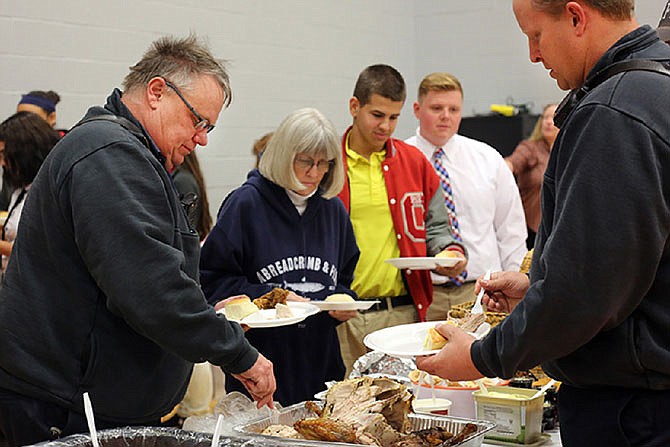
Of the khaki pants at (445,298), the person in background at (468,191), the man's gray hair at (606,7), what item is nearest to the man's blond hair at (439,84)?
the person in background at (468,191)

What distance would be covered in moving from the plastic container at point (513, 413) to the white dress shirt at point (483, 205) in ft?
6.59

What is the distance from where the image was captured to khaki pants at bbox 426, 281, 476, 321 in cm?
416

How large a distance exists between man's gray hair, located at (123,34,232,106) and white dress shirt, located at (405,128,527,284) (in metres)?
2.29

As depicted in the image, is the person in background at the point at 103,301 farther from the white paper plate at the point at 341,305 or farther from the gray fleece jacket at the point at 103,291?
the white paper plate at the point at 341,305

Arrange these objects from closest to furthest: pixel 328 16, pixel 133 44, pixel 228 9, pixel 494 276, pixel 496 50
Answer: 1. pixel 494 276
2. pixel 133 44
3. pixel 228 9
4. pixel 328 16
5. pixel 496 50

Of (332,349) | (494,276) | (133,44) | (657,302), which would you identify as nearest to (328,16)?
(133,44)

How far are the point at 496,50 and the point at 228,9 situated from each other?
263 cm

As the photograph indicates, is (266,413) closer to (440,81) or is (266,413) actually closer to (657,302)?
(657,302)

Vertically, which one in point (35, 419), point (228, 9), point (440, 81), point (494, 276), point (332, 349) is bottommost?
point (332, 349)

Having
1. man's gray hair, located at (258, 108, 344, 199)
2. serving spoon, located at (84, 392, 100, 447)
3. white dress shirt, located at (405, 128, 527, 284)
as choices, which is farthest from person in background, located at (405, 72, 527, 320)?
serving spoon, located at (84, 392, 100, 447)

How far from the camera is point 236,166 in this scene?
5707 mm

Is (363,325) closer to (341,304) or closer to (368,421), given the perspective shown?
(341,304)

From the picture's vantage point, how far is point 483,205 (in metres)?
4.39

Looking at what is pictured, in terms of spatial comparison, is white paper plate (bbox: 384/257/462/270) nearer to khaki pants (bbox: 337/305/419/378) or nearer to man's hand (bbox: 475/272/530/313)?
khaki pants (bbox: 337/305/419/378)
